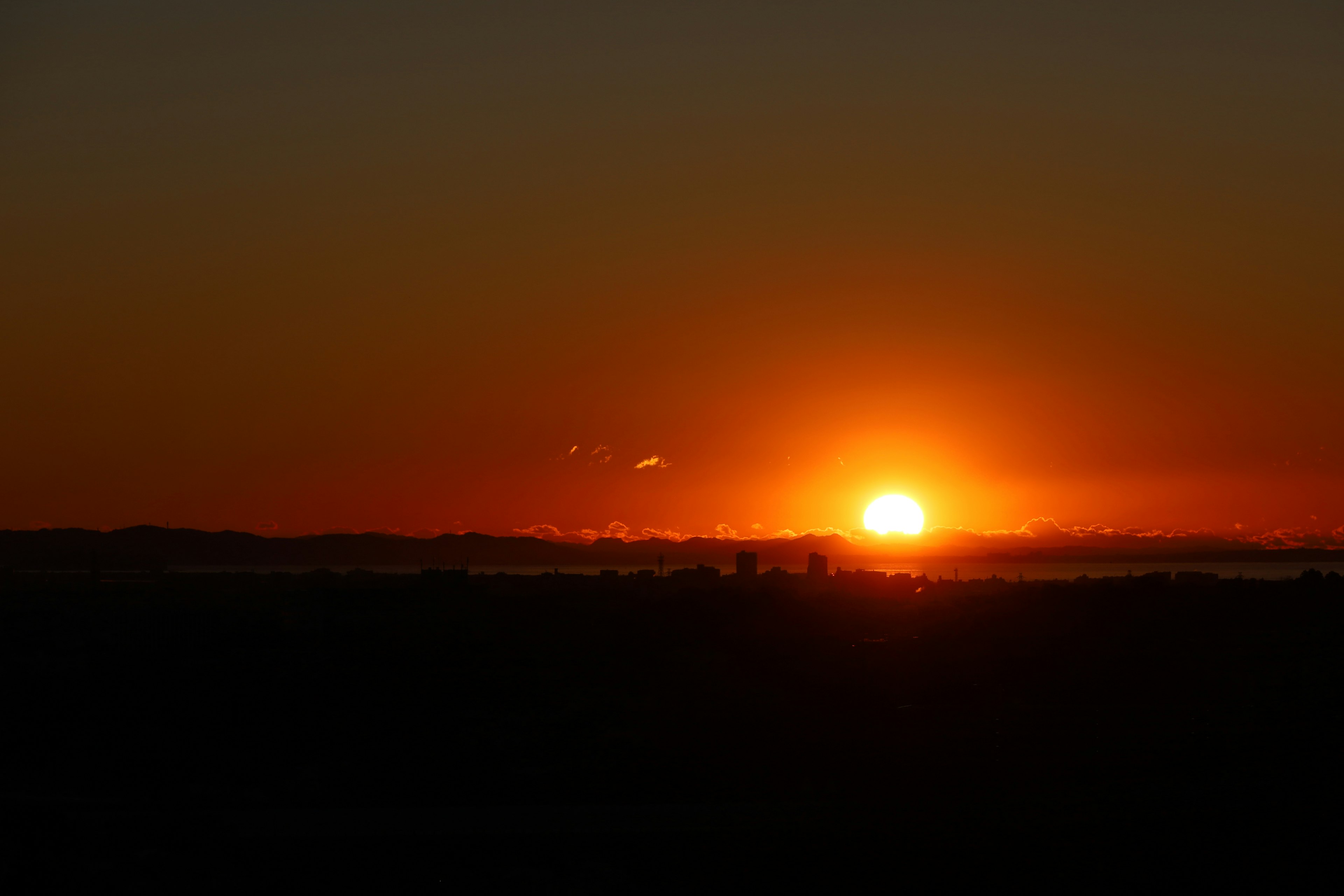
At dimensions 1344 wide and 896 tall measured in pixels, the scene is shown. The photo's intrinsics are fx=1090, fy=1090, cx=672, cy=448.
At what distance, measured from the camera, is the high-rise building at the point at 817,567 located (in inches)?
6181

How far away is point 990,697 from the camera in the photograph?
31.8 metres

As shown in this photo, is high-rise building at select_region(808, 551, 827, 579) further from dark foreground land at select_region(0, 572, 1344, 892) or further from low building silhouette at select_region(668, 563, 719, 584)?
dark foreground land at select_region(0, 572, 1344, 892)

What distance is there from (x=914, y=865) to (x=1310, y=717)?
717 inches

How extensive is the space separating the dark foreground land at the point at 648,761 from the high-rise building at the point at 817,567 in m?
107

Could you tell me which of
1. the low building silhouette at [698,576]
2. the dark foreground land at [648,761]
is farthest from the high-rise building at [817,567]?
the dark foreground land at [648,761]

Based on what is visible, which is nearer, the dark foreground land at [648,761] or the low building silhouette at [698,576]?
the dark foreground land at [648,761]

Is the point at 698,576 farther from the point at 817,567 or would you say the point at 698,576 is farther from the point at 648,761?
the point at 648,761

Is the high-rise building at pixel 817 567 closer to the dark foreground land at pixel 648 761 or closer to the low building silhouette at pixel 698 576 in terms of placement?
the low building silhouette at pixel 698 576

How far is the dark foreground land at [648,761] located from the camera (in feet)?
49.8

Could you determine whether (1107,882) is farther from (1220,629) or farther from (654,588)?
(654,588)

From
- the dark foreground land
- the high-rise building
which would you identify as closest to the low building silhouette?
the high-rise building

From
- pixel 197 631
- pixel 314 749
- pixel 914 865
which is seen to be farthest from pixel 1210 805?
pixel 197 631

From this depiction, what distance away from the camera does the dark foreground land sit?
15188 millimetres

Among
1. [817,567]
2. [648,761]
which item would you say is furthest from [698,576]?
[648,761]
